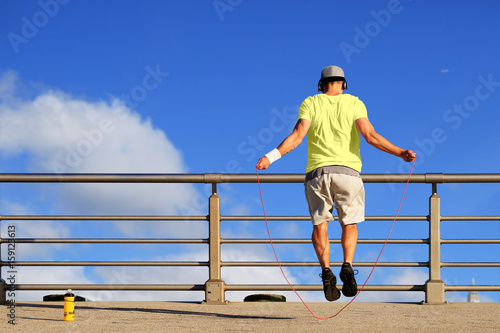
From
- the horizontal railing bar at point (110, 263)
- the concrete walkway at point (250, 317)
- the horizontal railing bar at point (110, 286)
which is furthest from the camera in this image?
the horizontal railing bar at point (110, 286)

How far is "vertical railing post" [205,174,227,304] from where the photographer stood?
6688 millimetres

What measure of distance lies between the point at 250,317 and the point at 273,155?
1.90 meters

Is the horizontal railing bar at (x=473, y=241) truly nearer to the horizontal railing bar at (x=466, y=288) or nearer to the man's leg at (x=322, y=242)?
the horizontal railing bar at (x=466, y=288)

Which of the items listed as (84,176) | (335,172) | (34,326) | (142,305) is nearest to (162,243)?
(142,305)

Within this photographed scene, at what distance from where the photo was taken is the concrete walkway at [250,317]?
207 inches

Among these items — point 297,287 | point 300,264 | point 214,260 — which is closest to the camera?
point 300,264

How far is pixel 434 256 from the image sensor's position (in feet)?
22.3

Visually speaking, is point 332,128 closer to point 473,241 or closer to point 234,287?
point 234,287

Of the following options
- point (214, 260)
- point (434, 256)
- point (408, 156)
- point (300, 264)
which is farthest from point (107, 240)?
point (434, 256)

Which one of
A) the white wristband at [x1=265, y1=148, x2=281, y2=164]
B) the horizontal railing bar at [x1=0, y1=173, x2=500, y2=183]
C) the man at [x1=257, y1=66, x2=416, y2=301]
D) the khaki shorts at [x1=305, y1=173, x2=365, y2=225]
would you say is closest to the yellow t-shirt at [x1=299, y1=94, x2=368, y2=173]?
the man at [x1=257, y1=66, x2=416, y2=301]

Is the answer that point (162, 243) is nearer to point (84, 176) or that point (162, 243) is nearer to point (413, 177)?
point (84, 176)

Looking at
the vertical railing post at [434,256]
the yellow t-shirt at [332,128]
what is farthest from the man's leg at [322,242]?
the vertical railing post at [434,256]

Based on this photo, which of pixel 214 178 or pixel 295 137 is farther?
pixel 214 178

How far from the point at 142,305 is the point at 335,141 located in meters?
3.09
